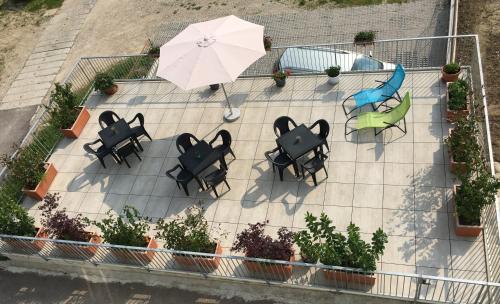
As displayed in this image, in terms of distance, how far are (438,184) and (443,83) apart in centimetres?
362

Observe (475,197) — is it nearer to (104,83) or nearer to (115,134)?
(115,134)

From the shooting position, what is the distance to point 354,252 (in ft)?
26.5

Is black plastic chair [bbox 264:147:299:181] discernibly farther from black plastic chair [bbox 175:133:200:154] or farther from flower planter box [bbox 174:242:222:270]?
flower planter box [bbox 174:242:222:270]

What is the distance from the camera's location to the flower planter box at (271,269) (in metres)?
8.85

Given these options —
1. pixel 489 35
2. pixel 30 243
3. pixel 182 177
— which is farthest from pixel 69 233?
pixel 489 35

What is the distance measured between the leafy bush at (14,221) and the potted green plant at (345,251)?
678cm

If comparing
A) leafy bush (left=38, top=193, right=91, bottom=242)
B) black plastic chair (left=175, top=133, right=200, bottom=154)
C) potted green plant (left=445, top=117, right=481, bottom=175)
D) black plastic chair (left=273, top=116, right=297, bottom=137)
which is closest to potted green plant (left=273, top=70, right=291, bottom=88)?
black plastic chair (left=273, top=116, right=297, bottom=137)

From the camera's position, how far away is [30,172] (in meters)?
12.0

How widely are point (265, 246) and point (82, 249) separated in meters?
4.63

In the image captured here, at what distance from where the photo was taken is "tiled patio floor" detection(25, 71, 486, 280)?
927 cm

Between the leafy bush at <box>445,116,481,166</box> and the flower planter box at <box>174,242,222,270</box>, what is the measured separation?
5.76 meters

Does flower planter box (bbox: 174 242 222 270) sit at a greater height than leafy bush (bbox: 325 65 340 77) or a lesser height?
lesser

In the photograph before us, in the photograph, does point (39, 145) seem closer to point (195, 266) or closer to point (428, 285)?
point (195, 266)

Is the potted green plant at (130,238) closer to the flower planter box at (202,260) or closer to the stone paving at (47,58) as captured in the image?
the flower planter box at (202,260)
